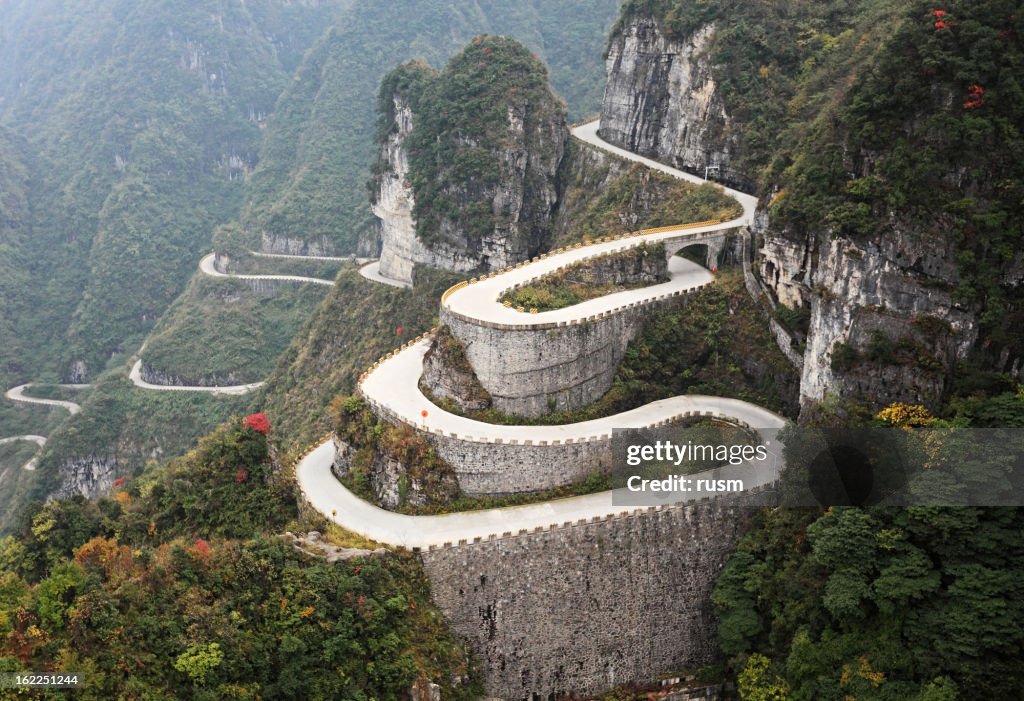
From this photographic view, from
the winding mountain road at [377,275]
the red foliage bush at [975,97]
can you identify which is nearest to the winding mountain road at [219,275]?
the winding mountain road at [377,275]

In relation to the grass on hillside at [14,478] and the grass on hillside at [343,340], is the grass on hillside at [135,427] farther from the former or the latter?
the grass on hillside at [343,340]

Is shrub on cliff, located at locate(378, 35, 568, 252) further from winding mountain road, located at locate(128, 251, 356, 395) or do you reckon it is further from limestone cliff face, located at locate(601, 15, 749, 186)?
winding mountain road, located at locate(128, 251, 356, 395)

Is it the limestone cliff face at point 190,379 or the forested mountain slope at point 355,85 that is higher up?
the forested mountain slope at point 355,85

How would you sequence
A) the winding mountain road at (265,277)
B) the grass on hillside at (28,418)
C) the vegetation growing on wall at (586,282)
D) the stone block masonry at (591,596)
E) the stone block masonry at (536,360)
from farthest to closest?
the winding mountain road at (265,277) → the grass on hillside at (28,418) → the vegetation growing on wall at (586,282) → the stone block masonry at (536,360) → the stone block masonry at (591,596)

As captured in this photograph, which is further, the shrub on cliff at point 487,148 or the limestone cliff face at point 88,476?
the limestone cliff face at point 88,476

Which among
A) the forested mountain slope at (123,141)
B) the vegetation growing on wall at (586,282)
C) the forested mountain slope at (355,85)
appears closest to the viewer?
the vegetation growing on wall at (586,282)

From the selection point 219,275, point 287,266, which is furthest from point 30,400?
point 287,266

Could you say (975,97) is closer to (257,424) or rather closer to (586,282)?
(586,282)
